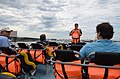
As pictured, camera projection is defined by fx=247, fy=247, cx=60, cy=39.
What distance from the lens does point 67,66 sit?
324 centimetres

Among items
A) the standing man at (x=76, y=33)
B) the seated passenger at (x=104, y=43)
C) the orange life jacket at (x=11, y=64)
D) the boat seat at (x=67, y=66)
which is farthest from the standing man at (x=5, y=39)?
the standing man at (x=76, y=33)

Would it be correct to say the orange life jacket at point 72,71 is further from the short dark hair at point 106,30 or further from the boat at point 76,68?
the short dark hair at point 106,30

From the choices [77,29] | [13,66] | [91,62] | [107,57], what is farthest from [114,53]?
[77,29]

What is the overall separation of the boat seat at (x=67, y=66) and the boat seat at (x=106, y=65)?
260 mm

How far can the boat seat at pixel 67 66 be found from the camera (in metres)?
3.20

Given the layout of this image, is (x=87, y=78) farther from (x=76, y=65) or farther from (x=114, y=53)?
(x=114, y=53)

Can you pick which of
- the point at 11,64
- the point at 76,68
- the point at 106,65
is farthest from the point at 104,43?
the point at 11,64

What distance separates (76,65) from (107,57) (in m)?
0.46

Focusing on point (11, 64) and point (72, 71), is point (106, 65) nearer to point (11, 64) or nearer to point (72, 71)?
point (72, 71)

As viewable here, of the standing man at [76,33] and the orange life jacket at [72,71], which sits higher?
the standing man at [76,33]

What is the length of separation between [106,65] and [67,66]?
538mm

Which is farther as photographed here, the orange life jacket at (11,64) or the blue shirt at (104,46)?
the orange life jacket at (11,64)

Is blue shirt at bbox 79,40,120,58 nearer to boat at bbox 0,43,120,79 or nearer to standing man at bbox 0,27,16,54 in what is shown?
boat at bbox 0,43,120,79

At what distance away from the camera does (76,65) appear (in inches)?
125
